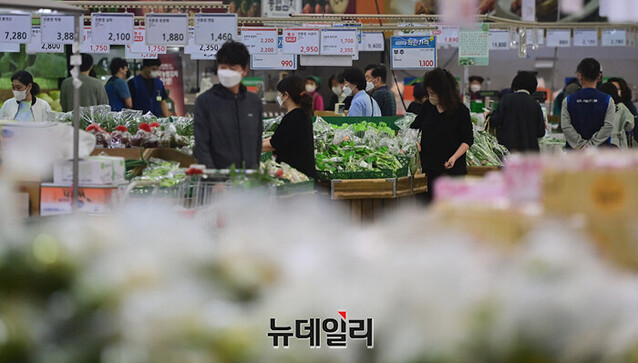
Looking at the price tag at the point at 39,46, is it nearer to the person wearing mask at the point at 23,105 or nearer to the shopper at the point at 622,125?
the person wearing mask at the point at 23,105

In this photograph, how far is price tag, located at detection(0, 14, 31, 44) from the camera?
961cm

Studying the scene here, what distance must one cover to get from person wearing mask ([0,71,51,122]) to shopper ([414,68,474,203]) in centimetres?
412

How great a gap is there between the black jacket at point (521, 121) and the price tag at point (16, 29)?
15.7 feet

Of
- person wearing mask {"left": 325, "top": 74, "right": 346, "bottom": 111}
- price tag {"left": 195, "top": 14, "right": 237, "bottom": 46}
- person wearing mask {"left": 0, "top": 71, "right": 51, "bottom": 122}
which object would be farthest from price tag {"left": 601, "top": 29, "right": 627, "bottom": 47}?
person wearing mask {"left": 0, "top": 71, "right": 51, "bottom": 122}

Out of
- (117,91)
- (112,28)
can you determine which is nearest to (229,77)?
(112,28)

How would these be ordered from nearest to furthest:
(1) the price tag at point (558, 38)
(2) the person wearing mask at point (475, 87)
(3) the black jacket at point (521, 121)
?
(3) the black jacket at point (521, 121), (2) the person wearing mask at point (475, 87), (1) the price tag at point (558, 38)

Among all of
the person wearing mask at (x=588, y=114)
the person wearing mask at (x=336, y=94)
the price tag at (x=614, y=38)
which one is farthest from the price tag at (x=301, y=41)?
the price tag at (x=614, y=38)

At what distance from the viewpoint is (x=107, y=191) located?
3.70 metres

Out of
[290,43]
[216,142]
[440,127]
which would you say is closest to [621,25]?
[290,43]

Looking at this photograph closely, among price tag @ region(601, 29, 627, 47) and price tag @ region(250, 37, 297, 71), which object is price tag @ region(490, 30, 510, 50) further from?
price tag @ region(250, 37, 297, 71)

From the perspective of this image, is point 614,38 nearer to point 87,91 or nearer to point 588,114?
point 588,114

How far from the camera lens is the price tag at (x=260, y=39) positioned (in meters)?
11.0

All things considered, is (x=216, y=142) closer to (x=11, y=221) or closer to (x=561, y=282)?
(x=11, y=221)

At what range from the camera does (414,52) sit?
11.0 meters
